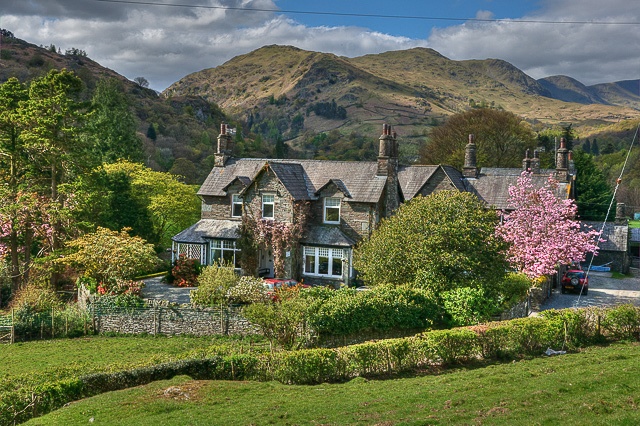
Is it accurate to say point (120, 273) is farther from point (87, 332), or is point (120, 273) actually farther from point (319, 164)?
point (319, 164)

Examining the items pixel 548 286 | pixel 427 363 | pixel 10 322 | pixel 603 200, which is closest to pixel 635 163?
pixel 603 200

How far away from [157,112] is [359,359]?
10980 centimetres

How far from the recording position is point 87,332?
2691 centimetres

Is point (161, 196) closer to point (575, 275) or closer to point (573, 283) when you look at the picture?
point (573, 283)

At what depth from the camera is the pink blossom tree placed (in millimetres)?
31734

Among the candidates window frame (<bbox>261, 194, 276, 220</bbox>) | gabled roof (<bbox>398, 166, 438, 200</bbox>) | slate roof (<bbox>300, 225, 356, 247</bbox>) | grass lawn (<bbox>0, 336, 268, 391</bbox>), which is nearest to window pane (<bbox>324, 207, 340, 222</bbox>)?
slate roof (<bbox>300, 225, 356, 247</bbox>)

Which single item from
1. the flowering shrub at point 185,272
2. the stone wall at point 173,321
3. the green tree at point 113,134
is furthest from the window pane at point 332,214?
the green tree at point 113,134

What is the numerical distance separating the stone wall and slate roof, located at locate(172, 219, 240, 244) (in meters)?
10.6

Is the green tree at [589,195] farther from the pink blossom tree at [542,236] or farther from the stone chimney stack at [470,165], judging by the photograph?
the pink blossom tree at [542,236]

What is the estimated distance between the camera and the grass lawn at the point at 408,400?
1311cm

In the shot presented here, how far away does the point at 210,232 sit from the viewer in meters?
37.2

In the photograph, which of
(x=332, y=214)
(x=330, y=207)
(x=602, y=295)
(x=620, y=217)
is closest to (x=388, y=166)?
(x=330, y=207)

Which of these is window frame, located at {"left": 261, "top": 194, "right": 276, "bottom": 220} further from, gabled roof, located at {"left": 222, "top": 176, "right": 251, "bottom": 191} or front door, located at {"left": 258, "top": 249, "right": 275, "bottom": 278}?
front door, located at {"left": 258, "top": 249, "right": 275, "bottom": 278}

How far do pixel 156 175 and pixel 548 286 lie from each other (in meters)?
31.0
